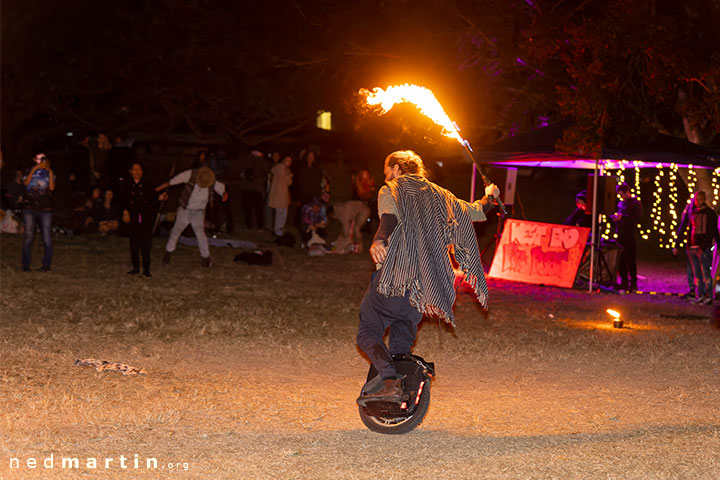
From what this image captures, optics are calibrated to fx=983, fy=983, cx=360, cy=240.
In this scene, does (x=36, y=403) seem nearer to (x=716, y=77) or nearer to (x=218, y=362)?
(x=218, y=362)

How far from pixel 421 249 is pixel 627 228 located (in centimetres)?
1125

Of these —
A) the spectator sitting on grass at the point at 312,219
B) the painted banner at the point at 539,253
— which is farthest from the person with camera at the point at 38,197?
the painted banner at the point at 539,253

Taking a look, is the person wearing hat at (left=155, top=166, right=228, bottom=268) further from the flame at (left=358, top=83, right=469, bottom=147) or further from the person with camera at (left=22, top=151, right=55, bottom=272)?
the flame at (left=358, top=83, right=469, bottom=147)

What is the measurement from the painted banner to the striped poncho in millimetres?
10533

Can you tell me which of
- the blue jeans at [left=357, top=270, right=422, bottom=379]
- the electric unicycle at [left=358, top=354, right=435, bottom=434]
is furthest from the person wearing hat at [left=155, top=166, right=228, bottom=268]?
the electric unicycle at [left=358, top=354, right=435, bottom=434]

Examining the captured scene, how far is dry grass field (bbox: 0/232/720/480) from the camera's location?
5.79m

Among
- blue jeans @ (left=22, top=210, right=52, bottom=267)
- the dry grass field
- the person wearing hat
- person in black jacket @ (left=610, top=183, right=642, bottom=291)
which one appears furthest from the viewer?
person in black jacket @ (left=610, top=183, right=642, bottom=291)

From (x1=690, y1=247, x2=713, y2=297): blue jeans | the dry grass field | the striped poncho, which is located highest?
the striped poncho

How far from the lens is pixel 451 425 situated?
6.79 meters

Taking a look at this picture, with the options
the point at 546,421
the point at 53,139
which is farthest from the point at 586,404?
the point at 53,139

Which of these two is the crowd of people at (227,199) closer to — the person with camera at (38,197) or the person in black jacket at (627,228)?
the person with camera at (38,197)

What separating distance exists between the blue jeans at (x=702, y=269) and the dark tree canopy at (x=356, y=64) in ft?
7.77

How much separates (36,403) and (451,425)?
2935 millimetres

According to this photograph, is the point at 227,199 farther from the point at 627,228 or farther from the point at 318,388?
the point at 318,388
